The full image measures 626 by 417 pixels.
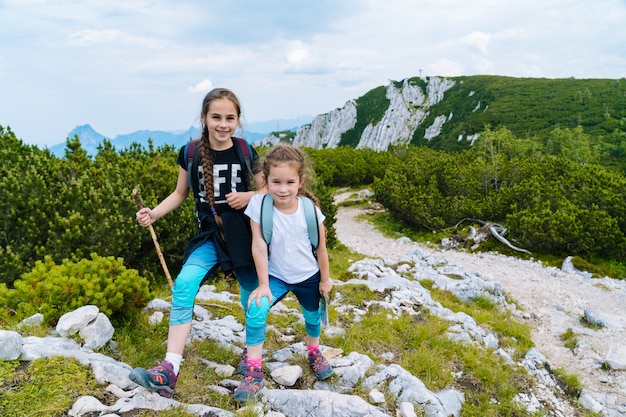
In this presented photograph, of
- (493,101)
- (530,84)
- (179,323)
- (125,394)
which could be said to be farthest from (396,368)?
(530,84)

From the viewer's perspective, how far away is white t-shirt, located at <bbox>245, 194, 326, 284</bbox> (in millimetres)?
3391

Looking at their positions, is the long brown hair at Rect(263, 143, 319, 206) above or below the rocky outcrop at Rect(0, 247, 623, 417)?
above

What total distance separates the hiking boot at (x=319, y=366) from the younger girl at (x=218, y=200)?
41.3 inches

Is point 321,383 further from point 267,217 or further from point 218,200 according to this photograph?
point 218,200

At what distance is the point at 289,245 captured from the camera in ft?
11.3

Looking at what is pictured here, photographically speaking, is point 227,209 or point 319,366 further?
point 319,366

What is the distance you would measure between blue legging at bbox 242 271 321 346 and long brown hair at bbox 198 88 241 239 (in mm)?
716

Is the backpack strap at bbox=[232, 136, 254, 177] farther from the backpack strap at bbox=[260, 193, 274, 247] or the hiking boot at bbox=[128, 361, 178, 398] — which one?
the hiking boot at bbox=[128, 361, 178, 398]

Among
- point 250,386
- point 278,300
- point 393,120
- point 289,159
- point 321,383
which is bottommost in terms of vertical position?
point 321,383

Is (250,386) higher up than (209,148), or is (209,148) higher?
(209,148)

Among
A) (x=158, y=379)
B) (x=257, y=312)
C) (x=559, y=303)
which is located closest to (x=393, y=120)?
(x=559, y=303)

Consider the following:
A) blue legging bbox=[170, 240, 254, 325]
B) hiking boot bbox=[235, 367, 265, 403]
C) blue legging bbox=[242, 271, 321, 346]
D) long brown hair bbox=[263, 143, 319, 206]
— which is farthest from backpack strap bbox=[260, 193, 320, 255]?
hiking boot bbox=[235, 367, 265, 403]

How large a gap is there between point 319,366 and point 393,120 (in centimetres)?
11539

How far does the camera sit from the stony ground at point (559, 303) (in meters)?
6.77
